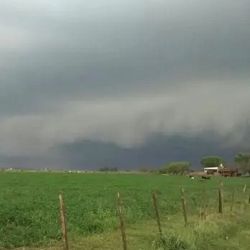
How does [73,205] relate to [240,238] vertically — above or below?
above

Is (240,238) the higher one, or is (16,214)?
(16,214)

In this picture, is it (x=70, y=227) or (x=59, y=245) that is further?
(x=70, y=227)

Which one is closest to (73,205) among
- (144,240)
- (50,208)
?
(50,208)

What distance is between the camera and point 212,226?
1075 inches

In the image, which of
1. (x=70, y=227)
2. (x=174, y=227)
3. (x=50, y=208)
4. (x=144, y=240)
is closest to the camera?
(x=144, y=240)

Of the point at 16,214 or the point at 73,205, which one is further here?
the point at 73,205

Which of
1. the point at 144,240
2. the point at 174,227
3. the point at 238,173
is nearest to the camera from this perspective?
the point at 144,240

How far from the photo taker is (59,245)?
22.4 metres

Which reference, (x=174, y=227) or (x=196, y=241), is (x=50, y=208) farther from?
(x=196, y=241)

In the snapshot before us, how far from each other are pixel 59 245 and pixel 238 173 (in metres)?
164

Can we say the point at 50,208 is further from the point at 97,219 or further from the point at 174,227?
the point at 174,227

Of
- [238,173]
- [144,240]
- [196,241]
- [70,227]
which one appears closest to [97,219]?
[70,227]

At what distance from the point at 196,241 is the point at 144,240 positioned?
2.26 metres

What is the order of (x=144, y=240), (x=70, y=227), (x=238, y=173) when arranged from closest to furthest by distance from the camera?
(x=144, y=240), (x=70, y=227), (x=238, y=173)
